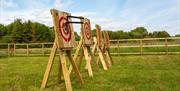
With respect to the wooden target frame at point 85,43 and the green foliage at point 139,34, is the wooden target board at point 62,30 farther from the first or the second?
the green foliage at point 139,34

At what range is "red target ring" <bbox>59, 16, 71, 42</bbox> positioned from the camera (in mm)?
7187

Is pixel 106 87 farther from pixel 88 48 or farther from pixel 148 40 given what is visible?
pixel 148 40

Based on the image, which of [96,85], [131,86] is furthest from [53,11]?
[131,86]

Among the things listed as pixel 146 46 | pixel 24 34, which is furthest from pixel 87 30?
pixel 24 34

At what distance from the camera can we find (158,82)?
755cm

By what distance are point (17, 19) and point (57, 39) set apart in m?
51.0

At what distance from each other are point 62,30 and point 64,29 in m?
0.16

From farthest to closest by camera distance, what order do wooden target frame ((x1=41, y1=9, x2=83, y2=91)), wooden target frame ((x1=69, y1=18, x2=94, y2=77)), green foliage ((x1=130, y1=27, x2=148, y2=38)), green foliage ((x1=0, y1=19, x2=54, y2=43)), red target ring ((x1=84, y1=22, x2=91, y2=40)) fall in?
green foliage ((x1=130, y1=27, x2=148, y2=38))
green foliage ((x1=0, y1=19, x2=54, y2=43))
red target ring ((x1=84, y1=22, x2=91, y2=40))
wooden target frame ((x1=69, y1=18, x2=94, y2=77))
wooden target frame ((x1=41, y1=9, x2=83, y2=91))

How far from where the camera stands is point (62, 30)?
7215mm

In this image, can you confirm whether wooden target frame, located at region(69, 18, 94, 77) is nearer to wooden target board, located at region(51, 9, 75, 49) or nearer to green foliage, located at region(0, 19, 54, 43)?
wooden target board, located at region(51, 9, 75, 49)

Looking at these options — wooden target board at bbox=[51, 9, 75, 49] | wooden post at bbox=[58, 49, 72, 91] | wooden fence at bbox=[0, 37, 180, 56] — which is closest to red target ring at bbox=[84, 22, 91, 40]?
wooden target board at bbox=[51, 9, 75, 49]

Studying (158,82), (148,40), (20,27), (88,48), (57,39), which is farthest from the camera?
(20,27)

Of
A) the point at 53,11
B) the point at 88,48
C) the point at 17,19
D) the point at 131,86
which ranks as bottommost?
the point at 131,86

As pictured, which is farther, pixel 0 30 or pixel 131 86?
pixel 0 30
